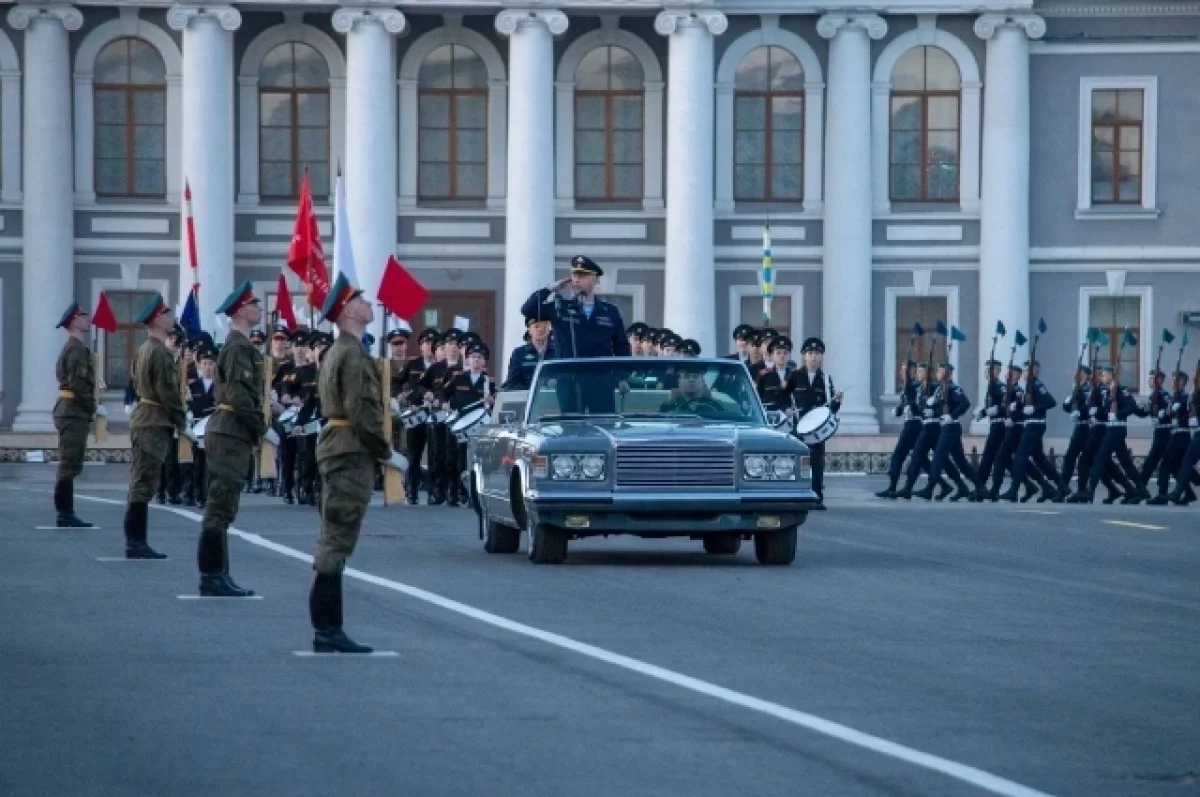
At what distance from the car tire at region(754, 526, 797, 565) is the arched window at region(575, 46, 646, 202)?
33.7 m

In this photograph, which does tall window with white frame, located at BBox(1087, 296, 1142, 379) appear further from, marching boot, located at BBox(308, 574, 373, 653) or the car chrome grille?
marching boot, located at BBox(308, 574, 373, 653)

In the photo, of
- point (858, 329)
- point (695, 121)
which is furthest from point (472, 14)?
point (858, 329)

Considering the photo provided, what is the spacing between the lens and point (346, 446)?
48.0 ft

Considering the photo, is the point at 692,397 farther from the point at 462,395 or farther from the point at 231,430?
the point at 462,395

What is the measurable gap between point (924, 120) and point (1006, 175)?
6.33 feet

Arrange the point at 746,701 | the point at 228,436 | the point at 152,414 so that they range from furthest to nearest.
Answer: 1. the point at 152,414
2. the point at 228,436
3. the point at 746,701

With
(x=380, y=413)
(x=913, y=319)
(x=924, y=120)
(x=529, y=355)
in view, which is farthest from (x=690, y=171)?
(x=380, y=413)

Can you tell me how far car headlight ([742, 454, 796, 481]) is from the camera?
21266mm

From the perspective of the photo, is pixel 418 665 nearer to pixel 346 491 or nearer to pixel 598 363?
pixel 346 491

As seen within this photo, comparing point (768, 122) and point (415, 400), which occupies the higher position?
point (768, 122)

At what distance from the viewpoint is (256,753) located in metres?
11.0

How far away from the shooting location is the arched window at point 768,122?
54.8 metres

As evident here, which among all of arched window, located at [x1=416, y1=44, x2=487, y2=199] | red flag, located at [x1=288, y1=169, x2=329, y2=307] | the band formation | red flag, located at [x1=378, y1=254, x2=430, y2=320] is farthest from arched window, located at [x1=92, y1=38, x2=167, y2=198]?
red flag, located at [x1=378, y1=254, x2=430, y2=320]

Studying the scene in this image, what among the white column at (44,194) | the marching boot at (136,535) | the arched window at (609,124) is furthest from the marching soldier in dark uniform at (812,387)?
the white column at (44,194)
